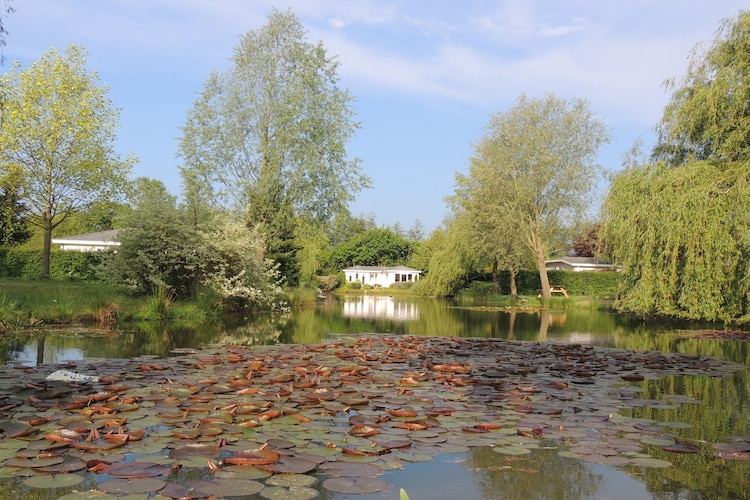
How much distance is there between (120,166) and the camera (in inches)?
1096

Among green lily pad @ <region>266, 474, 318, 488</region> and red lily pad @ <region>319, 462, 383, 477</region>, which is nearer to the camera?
green lily pad @ <region>266, 474, 318, 488</region>

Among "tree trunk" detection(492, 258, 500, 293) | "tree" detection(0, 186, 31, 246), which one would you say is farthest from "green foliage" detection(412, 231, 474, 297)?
"tree" detection(0, 186, 31, 246)

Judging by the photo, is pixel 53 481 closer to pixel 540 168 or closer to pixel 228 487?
pixel 228 487

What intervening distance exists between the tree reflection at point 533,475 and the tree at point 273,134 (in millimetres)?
21732

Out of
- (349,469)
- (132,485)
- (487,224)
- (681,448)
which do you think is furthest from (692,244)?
(487,224)

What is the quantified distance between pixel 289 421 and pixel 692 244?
1354cm

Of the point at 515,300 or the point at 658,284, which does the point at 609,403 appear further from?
the point at 515,300

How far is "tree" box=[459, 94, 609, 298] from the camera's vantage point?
31.5m

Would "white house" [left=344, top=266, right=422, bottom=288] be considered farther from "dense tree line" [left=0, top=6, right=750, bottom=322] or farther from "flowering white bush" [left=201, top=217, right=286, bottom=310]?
"flowering white bush" [left=201, top=217, right=286, bottom=310]

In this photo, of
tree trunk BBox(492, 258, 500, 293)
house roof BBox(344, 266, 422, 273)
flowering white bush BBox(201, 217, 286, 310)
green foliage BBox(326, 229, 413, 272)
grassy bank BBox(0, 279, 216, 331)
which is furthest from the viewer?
green foliage BBox(326, 229, 413, 272)

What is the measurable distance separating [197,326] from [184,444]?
35.7 feet

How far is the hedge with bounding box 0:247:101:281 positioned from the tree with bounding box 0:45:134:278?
9.27ft

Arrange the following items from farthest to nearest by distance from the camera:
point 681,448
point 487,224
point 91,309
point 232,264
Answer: point 487,224
point 232,264
point 91,309
point 681,448

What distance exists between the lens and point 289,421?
16.5 ft
